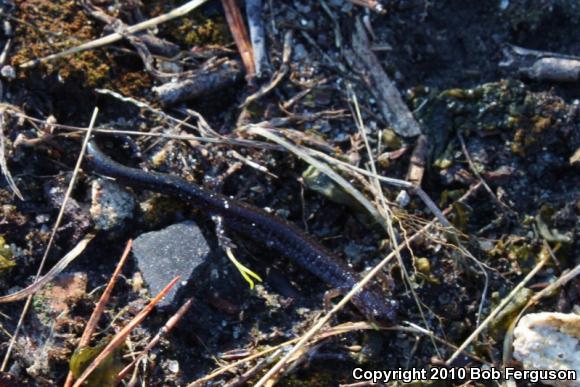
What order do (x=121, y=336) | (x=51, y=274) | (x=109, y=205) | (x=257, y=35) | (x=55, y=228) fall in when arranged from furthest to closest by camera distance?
(x=257, y=35) < (x=109, y=205) < (x=55, y=228) < (x=51, y=274) < (x=121, y=336)

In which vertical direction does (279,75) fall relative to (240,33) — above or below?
below

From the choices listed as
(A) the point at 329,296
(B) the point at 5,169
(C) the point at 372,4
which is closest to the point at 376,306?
(A) the point at 329,296

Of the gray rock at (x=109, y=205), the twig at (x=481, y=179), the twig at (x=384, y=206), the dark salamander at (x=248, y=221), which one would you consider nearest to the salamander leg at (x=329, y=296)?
the dark salamander at (x=248, y=221)

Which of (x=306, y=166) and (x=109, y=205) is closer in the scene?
(x=109, y=205)

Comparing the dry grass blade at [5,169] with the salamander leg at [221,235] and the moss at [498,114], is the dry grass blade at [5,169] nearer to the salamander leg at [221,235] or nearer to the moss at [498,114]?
the salamander leg at [221,235]

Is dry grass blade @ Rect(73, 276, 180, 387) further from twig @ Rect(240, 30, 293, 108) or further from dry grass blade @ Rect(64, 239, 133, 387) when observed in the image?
twig @ Rect(240, 30, 293, 108)

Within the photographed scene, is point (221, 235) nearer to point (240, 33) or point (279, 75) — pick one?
point (279, 75)

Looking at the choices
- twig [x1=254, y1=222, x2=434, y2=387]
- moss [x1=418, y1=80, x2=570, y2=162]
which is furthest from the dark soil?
twig [x1=254, y1=222, x2=434, y2=387]
